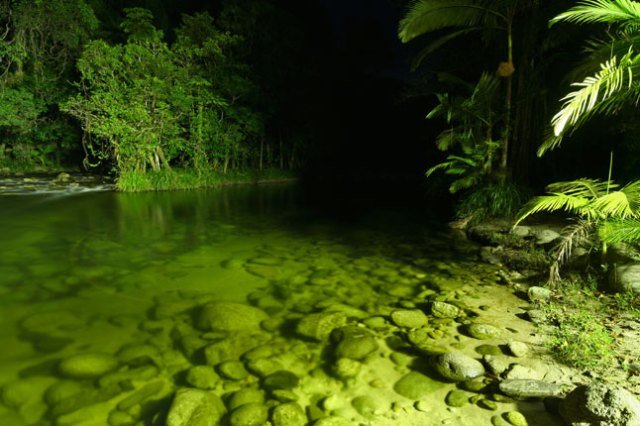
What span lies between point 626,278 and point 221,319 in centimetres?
471

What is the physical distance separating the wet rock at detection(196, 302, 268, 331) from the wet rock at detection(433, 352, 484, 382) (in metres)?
2.01

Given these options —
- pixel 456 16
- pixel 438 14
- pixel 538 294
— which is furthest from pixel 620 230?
pixel 456 16

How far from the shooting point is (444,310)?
4551 mm

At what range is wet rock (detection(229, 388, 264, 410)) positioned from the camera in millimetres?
3072

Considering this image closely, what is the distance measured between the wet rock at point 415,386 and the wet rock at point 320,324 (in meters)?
1.03

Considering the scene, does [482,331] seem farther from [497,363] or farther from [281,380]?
[281,380]

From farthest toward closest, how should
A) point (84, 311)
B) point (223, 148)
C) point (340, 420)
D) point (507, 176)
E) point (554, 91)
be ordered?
point (223, 148)
point (507, 176)
point (554, 91)
point (84, 311)
point (340, 420)

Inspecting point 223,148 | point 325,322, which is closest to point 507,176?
point 325,322

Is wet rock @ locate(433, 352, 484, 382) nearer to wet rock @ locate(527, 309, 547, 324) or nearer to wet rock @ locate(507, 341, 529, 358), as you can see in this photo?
wet rock @ locate(507, 341, 529, 358)

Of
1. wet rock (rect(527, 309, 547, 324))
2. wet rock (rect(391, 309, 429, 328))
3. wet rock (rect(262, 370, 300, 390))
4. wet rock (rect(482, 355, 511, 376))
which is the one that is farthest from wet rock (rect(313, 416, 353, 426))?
wet rock (rect(527, 309, 547, 324))

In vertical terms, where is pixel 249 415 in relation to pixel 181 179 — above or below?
below

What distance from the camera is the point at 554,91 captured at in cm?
859

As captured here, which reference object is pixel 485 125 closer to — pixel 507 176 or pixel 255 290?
pixel 507 176

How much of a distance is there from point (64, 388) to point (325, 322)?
250 centimetres
